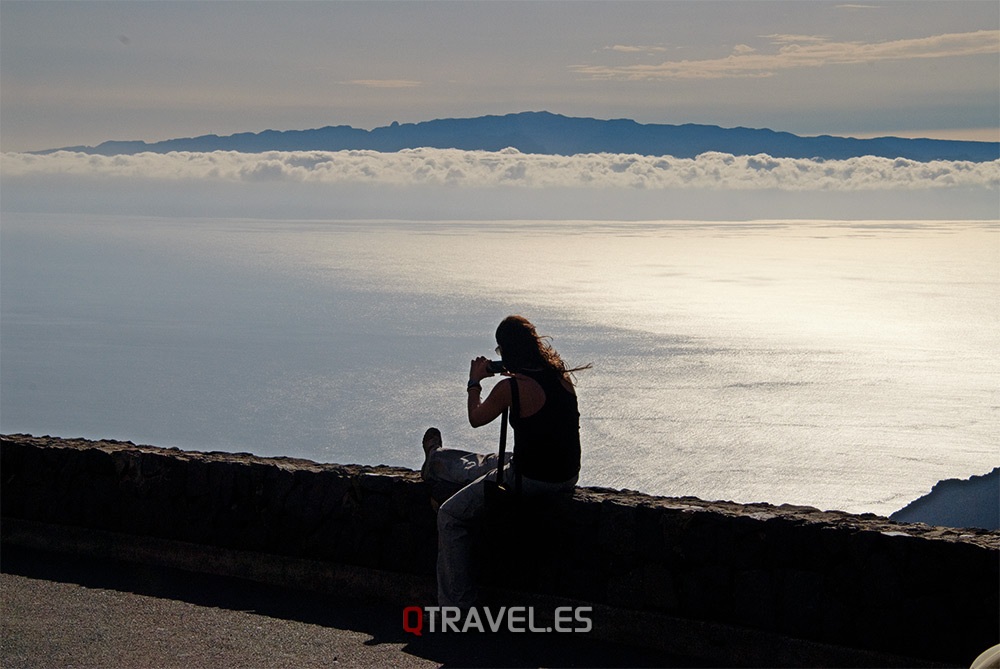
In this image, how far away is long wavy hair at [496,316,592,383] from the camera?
4.82 m

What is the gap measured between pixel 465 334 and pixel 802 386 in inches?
2002

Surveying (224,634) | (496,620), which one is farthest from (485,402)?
(224,634)

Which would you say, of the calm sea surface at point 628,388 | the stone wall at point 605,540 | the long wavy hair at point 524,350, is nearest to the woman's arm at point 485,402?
the long wavy hair at point 524,350

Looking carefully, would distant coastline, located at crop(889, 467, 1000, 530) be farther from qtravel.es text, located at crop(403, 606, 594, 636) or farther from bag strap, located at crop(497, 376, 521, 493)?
bag strap, located at crop(497, 376, 521, 493)

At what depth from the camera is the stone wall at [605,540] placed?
4.16m

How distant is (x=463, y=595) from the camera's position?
4887 mm

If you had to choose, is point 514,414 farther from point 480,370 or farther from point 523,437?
point 480,370

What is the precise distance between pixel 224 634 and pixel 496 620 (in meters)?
1.17

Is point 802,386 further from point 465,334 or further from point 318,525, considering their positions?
point 318,525

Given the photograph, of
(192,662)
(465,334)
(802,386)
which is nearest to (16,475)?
(192,662)

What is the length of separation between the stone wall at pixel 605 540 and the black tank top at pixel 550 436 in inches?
6.4

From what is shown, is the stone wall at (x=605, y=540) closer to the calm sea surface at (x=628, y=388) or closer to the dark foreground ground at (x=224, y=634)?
the dark foreground ground at (x=224, y=634)

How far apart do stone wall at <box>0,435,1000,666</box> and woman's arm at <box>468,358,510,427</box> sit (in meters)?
0.50

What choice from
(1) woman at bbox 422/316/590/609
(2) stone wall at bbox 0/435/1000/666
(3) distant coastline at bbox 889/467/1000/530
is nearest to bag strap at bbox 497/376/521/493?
(1) woman at bbox 422/316/590/609
